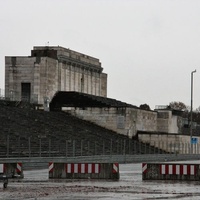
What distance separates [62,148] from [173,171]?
20.8 metres

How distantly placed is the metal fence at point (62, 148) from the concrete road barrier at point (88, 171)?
10387mm

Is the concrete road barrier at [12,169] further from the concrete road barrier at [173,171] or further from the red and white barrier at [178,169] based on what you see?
the red and white barrier at [178,169]

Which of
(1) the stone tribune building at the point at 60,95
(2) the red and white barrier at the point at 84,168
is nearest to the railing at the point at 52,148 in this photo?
(2) the red and white barrier at the point at 84,168

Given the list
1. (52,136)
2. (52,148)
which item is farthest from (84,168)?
(52,136)

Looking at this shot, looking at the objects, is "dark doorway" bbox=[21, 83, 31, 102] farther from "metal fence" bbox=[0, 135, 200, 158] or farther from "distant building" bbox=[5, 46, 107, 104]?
"metal fence" bbox=[0, 135, 200, 158]

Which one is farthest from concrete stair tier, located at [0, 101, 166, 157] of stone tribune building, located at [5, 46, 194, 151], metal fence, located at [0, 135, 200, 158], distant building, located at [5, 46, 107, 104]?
distant building, located at [5, 46, 107, 104]

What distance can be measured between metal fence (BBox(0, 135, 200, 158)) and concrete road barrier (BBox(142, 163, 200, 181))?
12.9 metres

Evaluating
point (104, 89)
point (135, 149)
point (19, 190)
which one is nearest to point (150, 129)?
point (104, 89)

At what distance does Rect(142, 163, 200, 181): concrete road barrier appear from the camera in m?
32.6

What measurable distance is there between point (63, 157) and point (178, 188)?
74.2 feet

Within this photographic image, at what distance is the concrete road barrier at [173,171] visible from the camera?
3256cm

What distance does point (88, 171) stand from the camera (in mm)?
33562

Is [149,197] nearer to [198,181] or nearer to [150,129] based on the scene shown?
[198,181]

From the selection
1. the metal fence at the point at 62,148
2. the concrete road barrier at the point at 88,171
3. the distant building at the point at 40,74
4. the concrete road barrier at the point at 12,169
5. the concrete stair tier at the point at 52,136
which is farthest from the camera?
the distant building at the point at 40,74
